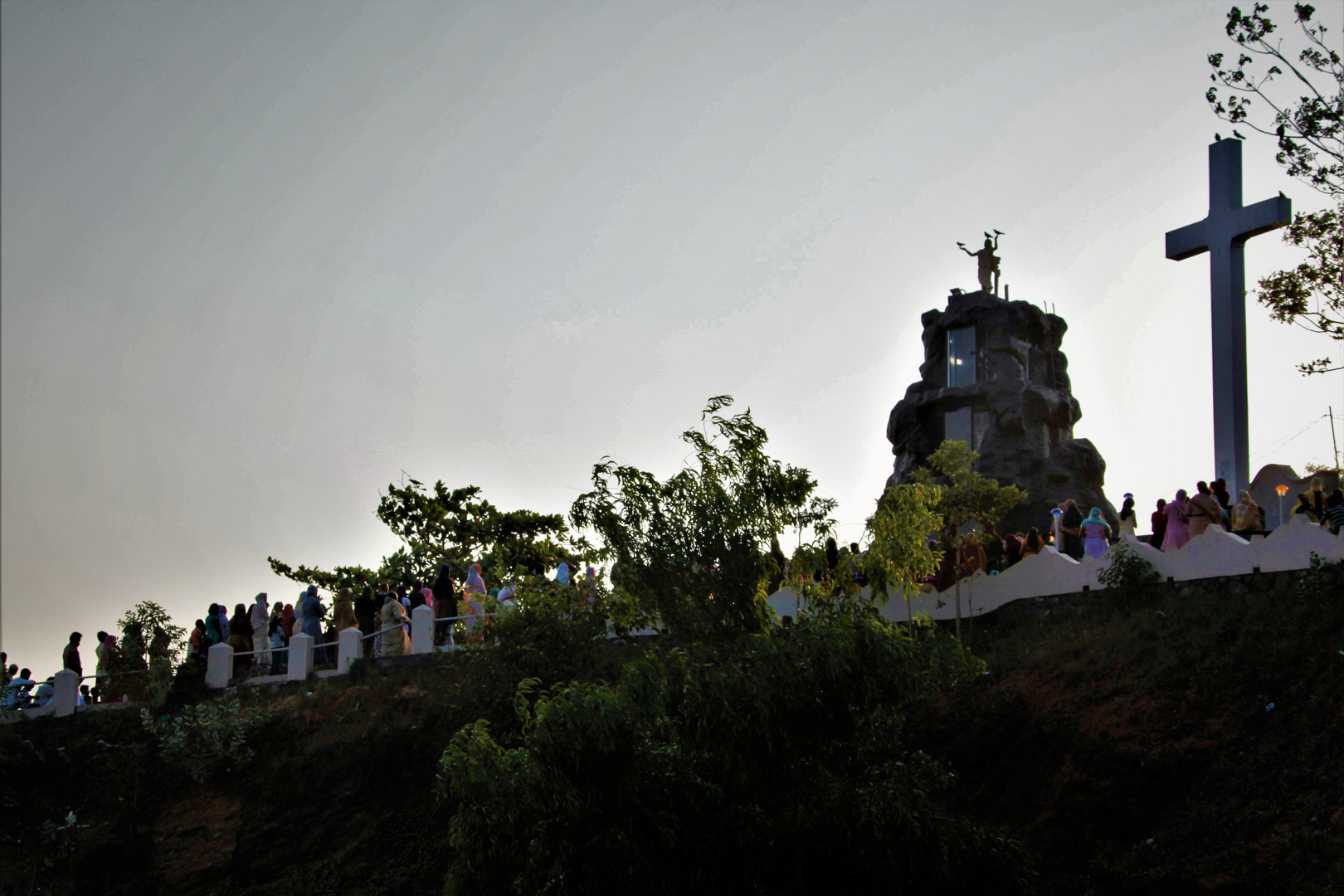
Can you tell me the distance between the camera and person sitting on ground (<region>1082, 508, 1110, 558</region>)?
18688 mm

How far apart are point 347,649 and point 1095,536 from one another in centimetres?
1264

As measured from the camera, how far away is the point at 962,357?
42375 mm

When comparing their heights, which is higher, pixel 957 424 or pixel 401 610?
pixel 957 424

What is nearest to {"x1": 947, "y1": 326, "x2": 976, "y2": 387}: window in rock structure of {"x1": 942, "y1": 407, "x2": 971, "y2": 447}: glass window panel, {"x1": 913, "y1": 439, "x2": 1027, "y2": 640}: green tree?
{"x1": 942, "y1": 407, "x2": 971, "y2": 447}: glass window panel

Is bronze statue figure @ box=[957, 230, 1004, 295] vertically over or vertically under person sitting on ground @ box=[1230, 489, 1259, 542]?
over

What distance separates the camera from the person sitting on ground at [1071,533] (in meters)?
20.7

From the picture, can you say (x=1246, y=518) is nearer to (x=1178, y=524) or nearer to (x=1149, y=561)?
(x=1178, y=524)

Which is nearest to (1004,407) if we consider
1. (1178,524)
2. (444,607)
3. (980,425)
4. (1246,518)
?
(980,425)

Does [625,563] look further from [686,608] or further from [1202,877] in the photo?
[1202,877]

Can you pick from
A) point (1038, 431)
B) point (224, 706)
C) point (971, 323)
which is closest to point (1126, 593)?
point (224, 706)

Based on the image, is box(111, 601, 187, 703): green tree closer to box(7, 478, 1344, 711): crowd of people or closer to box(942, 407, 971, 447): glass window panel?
box(7, 478, 1344, 711): crowd of people

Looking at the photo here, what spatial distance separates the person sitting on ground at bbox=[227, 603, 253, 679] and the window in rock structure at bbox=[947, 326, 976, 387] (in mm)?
26547

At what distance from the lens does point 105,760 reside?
19688 mm

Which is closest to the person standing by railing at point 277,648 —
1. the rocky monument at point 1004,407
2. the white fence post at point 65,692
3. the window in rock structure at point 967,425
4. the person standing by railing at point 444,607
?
the person standing by railing at point 444,607
